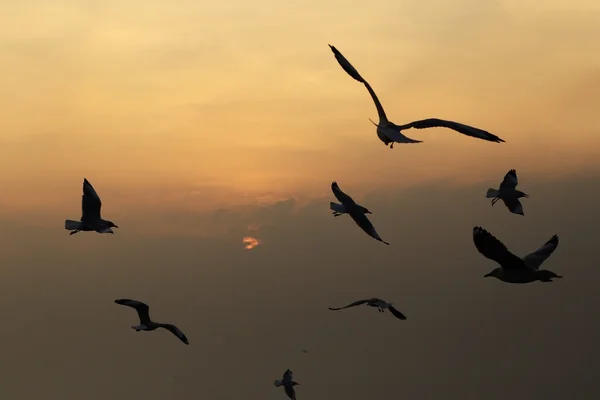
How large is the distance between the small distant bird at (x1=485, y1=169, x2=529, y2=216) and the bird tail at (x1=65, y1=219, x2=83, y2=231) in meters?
21.4

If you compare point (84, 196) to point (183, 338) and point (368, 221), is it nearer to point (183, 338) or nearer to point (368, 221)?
point (183, 338)

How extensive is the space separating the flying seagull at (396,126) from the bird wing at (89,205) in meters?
Answer: 15.0

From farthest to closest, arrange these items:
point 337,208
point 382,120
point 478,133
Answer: point 337,208
point 382,120
point 478,133

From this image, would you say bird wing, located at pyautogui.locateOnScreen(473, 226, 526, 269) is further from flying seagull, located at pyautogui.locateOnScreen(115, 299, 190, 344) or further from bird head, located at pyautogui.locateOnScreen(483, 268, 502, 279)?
flying seagull, located at pyautogui.locateOnScreen(115, 299, 190, 344)

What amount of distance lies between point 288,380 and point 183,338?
46.0 feet

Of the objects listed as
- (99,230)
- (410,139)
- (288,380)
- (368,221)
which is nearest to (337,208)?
(368,221)

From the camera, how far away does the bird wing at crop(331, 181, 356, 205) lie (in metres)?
43.1

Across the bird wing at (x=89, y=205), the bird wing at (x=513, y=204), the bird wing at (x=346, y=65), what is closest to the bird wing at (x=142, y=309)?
the bird wing at (x=89, y=205)

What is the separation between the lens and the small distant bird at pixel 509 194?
4684 centimetres

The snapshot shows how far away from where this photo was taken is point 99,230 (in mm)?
43031

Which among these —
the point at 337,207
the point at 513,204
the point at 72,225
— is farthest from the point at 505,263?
the point at 72,225

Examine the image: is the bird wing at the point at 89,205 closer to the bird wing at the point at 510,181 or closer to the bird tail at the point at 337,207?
the bird tail at the point at 337,207

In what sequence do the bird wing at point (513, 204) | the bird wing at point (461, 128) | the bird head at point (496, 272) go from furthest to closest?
the bird wing at point (513, 204) < the bird head at point (496, 272) < the bird wing at point (461, 128)

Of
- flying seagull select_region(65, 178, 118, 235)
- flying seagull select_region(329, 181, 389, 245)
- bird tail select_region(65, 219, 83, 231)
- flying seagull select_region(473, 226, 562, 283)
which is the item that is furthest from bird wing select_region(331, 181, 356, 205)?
flying seagull select_region(473, 226, 562, 283)
